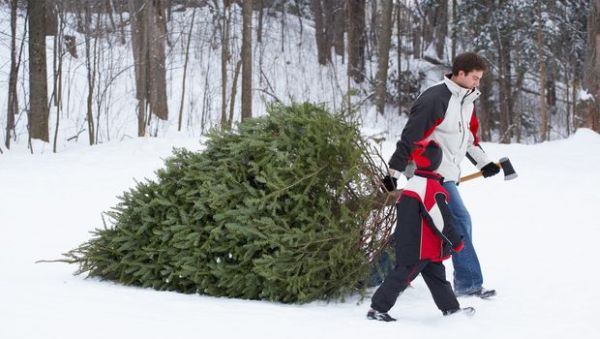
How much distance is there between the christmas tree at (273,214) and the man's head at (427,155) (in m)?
0.52

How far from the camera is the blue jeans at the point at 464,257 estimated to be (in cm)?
534

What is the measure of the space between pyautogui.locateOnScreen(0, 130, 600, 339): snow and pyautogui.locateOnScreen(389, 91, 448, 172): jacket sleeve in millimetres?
1035

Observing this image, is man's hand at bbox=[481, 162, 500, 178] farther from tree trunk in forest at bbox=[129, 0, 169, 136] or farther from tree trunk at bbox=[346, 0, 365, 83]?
tree trunk at bbox=[346, 0, 365, 83]

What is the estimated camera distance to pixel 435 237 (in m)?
4.70

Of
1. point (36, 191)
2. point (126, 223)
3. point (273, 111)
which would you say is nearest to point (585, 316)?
point (273, 111)

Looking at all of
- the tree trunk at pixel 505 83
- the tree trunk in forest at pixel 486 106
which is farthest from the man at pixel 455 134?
the tree trunk in forest at pixel 486 106

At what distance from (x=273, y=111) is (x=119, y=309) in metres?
1.82

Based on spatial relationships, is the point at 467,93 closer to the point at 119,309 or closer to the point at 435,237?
A: the point at 435,237

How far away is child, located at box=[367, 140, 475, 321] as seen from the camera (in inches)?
185

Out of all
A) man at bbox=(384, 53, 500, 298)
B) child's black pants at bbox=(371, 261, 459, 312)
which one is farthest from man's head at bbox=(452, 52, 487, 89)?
child's black pants at bbox=(371, 261, 459, 312)

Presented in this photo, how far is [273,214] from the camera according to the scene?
203 inches

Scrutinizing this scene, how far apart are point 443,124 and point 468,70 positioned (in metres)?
0.39

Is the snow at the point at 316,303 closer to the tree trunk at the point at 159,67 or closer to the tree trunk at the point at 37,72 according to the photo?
the tree trunk at the point at 37,72

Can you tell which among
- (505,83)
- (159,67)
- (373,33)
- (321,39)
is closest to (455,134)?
(159,67)
